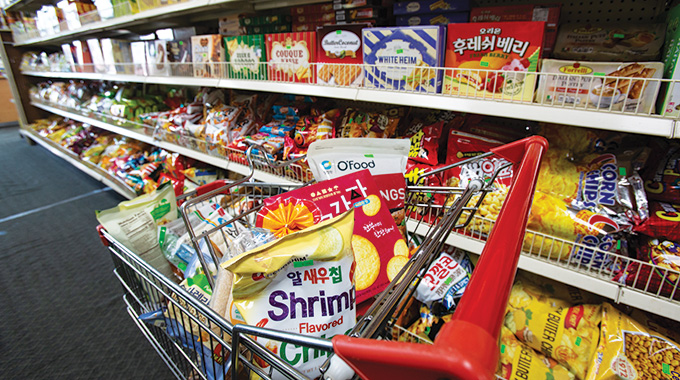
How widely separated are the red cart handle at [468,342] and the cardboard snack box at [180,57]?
204 cm

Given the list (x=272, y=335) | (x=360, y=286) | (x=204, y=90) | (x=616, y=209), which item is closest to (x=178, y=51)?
(x=204, y=90)

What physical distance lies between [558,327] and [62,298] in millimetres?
2277

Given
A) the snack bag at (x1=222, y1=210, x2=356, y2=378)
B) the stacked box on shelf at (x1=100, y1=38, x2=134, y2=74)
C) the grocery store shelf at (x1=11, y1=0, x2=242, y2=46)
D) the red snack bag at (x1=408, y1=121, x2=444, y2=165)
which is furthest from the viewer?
the stacked box on shelf at (x1=100, y1=38, x2=134, y2=74)

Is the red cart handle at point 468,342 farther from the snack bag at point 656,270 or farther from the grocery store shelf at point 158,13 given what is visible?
the grocery store shelf at point 158,13

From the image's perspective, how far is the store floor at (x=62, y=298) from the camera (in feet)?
4.56

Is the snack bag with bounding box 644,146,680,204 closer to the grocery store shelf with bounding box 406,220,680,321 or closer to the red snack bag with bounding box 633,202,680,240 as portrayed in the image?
the red snack bag with bounding box 633,202,680,240

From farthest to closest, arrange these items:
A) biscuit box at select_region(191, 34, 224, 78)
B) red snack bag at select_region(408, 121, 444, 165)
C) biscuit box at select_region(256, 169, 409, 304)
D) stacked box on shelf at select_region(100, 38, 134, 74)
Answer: stacked box on shelf at select_region(100, 38, 134, 74)
biscuit box at select_region(191, 34, 224, 78)
red snack bag at select_region(408, 121, 444, 165)
biscuit box at select_region(256, 169, 409, 304)

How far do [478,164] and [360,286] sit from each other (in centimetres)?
72

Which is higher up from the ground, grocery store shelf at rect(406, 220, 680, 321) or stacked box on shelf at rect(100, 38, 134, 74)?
stacked box on shelf at rect(100, 38, 134, 74)

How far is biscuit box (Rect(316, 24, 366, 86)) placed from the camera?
51.0 inches

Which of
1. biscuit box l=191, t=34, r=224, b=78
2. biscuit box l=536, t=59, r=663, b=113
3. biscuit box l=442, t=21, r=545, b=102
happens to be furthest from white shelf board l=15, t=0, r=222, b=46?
biscuit box l=536, t=59, r=663, b=113

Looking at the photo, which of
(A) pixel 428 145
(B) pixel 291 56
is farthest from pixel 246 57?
(A) pixel 428 145

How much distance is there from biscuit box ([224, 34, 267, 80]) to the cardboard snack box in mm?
368

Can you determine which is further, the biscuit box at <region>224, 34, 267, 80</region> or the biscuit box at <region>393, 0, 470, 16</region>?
the biscuit box at <region>224, 34, 267, 80</region>
